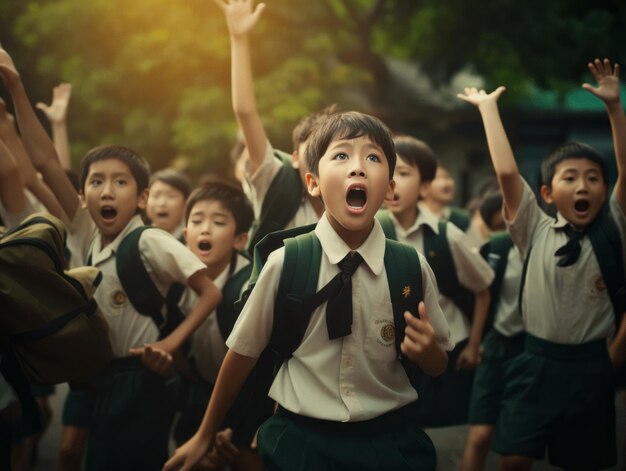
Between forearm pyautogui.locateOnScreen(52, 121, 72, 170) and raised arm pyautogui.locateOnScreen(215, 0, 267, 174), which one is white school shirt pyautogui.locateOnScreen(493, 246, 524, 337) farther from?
forearm pyautogui.locateOnScreen(52, 121, 72, 170)

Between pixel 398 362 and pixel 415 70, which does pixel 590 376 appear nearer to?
pixel 398 362

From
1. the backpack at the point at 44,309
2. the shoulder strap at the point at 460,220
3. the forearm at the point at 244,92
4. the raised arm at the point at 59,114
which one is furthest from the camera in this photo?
the shoulder strap at the point at 460,220

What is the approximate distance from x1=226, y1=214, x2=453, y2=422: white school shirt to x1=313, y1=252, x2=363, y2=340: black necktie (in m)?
0.03

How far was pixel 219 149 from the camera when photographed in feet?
46.9

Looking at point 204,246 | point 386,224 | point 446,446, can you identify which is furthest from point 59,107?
point 446,446

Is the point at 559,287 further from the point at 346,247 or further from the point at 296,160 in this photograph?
the point at 346,247

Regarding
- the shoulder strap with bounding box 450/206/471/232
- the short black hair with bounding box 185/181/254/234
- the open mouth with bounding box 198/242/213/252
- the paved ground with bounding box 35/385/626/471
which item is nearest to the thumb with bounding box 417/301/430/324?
the open mouth with bounding box 198/242/213/252

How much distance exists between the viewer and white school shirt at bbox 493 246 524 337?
5324mm

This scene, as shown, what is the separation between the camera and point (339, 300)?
2.96 m

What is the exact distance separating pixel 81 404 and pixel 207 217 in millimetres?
1226

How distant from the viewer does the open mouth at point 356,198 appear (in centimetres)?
302

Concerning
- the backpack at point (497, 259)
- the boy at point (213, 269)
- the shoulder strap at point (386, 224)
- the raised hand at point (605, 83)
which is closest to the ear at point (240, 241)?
the boy at point (213, 269)

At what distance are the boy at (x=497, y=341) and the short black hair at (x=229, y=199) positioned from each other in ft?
5.33

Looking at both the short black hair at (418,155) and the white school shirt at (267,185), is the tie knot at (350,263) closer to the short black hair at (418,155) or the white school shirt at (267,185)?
the white school shirt at (267,185)
